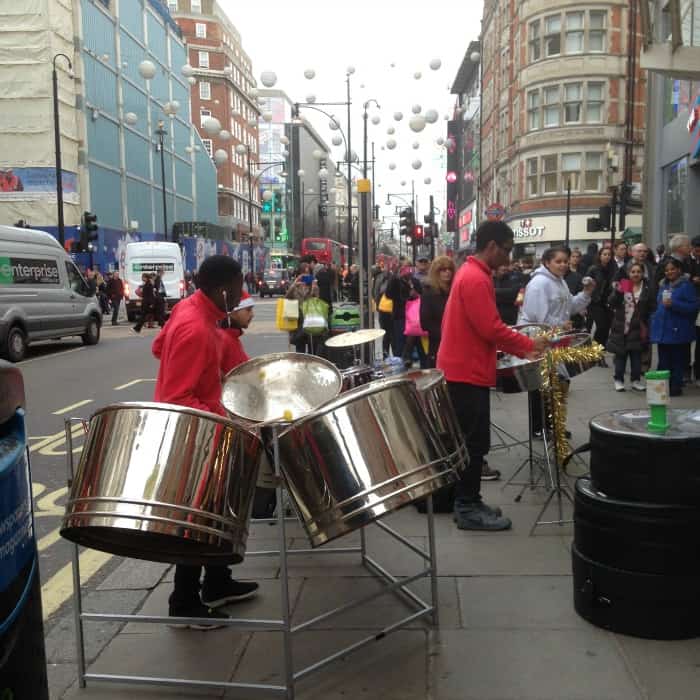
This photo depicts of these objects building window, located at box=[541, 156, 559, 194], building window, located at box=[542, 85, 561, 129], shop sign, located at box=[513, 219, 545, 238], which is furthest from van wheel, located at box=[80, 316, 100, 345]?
building window, located at box=[542, 85, 561, 129]

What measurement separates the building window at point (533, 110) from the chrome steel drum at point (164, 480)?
1496 inches

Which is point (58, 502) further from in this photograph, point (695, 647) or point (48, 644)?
point (695, 647)

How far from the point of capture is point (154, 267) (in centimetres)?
2528

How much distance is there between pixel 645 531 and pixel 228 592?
6.50ft

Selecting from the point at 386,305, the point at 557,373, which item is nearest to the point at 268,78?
the point at 386,305

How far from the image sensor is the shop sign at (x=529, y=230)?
37.8 metres

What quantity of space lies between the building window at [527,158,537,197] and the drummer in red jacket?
36.8 m

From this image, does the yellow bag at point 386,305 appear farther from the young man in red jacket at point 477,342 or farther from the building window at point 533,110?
the building window at point 533,110

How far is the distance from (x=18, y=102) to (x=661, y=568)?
40706 millimetres

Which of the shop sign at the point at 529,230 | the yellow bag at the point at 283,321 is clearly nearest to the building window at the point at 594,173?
the shop sign at the point at 529,230

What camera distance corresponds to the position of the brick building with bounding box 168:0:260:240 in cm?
7438

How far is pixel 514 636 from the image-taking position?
132 inches

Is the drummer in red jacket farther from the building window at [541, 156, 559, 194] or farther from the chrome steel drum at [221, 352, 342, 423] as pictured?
the building window at [541, 156, 559, 194]

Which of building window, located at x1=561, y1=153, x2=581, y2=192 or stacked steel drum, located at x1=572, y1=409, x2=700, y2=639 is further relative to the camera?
building window, located at x1=561, y1=153, x2=581, y2=192
